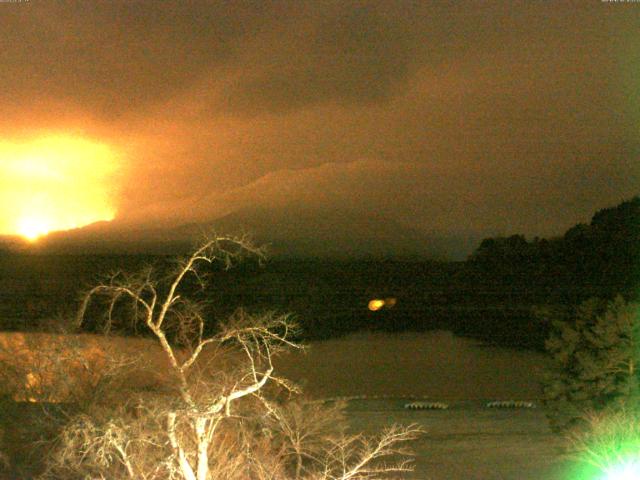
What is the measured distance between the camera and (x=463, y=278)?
350ft

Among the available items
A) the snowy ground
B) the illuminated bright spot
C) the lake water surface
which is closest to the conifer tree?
the snowy ground

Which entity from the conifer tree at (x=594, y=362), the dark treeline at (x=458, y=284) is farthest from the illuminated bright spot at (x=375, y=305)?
the conifer tree at (x=594, y=362)

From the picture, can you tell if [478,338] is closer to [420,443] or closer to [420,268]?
[420,268]

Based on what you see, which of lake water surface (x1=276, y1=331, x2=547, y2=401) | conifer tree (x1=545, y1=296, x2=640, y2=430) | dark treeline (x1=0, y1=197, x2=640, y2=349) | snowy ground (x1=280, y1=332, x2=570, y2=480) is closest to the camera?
conifer tree (x1=545, y1=296, x2=640, y2=430)

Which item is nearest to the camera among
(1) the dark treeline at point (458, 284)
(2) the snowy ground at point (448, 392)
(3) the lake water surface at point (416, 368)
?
(2) the snowy ground at point (448, 392)

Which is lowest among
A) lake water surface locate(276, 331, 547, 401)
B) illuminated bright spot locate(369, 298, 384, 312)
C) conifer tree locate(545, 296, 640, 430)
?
lake water surface locate(276, 331, 547, 401)

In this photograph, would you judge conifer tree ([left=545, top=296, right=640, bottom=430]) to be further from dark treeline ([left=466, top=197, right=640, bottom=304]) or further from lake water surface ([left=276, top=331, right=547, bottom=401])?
dark treeline ([left=466, top=197, right=640, bottom=304])

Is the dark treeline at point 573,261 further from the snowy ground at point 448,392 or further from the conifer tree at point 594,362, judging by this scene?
the conifer tree at point 594,362

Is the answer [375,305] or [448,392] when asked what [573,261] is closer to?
[375,305]

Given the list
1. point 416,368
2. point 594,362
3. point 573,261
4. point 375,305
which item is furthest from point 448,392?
point 573,261

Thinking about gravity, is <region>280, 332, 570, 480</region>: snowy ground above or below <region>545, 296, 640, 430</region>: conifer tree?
below

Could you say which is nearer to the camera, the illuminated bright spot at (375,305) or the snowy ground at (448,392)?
the snowy ground at (448,392)

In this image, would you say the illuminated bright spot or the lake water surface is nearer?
the lake water surface

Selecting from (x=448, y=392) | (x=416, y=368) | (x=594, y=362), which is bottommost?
(x=448, y=392)
